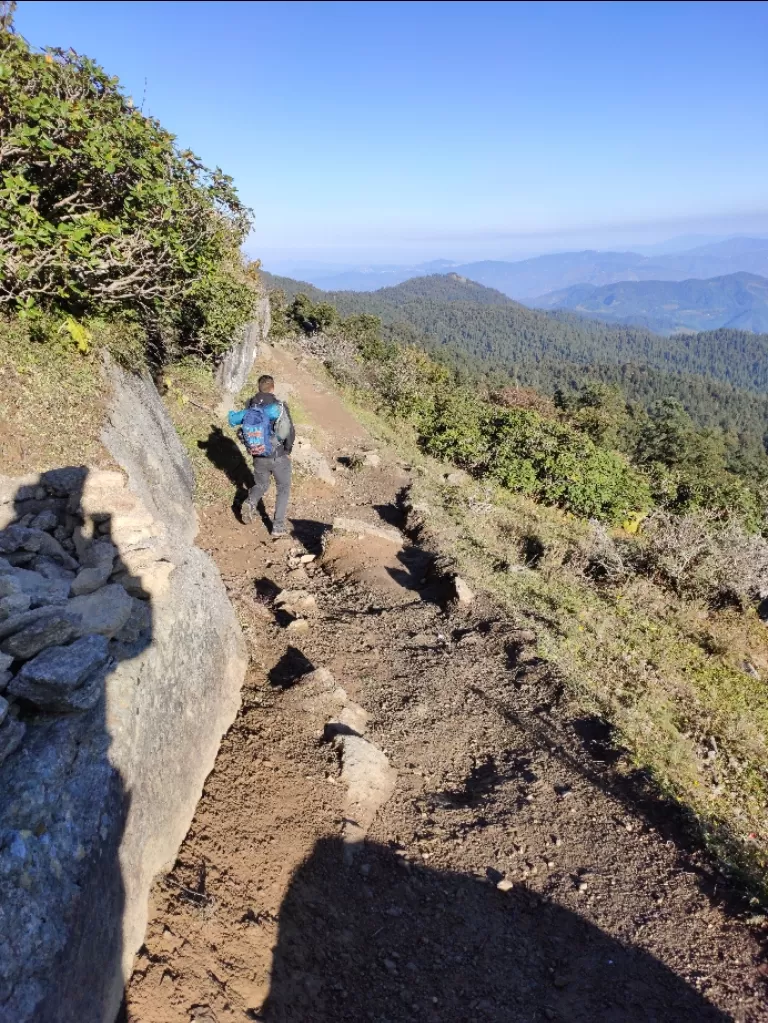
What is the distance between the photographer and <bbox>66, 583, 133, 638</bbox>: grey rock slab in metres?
2.98

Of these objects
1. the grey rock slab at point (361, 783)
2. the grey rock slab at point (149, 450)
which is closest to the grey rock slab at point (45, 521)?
the grey rock slab at point (149, 450)

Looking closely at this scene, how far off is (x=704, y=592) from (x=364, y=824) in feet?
21.3

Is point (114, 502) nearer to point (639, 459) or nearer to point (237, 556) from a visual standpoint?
point (237, 556)

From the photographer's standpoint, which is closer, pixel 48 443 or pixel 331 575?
pixel 48 443

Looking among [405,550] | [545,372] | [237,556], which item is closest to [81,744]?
[237,556]

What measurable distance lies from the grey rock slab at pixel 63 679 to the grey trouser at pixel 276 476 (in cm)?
455

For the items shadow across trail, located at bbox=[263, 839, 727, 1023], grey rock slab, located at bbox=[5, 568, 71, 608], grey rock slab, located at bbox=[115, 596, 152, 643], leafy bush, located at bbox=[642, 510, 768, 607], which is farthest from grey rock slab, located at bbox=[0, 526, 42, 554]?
leafy bush, located at bbox=[642, 510, 768, 607]

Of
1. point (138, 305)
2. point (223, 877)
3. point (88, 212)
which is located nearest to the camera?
point (223, 877)

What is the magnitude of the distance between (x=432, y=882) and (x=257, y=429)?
4.88 meters

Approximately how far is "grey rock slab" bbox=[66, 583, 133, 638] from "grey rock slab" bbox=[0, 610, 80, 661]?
0.27 ft

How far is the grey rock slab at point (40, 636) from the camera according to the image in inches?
104

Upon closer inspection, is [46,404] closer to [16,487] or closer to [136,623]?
[16,487]

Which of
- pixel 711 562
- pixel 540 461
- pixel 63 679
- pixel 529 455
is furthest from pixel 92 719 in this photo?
pixel 529 455

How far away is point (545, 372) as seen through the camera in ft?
401
